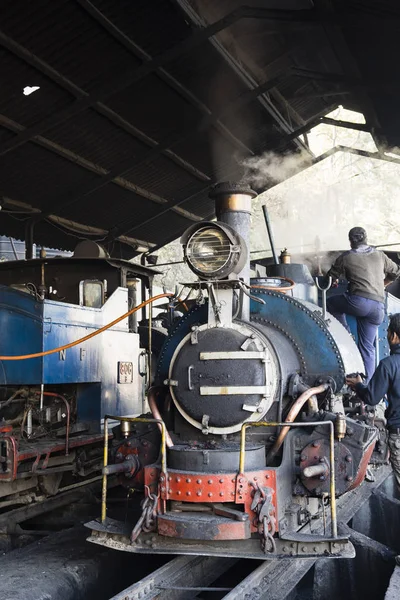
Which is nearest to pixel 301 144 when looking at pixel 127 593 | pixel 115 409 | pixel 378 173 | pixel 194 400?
pixel 115 409

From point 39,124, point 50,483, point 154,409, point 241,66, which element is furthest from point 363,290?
point 241,66

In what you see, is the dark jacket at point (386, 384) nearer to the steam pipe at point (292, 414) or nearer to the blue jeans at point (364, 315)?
the steam pipe at point (292, 414)

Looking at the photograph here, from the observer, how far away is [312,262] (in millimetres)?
7453

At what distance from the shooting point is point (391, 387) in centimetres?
442

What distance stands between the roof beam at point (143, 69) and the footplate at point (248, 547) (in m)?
6.04

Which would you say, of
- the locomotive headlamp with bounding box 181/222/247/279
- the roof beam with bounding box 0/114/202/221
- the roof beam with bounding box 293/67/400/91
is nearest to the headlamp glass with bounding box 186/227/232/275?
the locomotive headlamp with bounding box 181/222/247/279

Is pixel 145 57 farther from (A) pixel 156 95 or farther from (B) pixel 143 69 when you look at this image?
(A) pixel 156 95

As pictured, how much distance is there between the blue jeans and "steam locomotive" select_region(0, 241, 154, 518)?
250 cm

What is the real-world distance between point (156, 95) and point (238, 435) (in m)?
6.87

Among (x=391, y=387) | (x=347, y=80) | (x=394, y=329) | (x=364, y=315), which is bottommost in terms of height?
(x=391, y=387)

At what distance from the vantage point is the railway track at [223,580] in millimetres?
3516

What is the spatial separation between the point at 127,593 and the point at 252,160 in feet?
33.1

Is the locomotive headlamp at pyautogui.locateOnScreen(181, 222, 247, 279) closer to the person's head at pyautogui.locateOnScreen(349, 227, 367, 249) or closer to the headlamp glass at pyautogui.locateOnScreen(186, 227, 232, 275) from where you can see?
the headlamp glass at pyautogui.locateOnScreen(186, 227, 232, 275)

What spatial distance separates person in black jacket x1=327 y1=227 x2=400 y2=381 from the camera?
5.55 metres
